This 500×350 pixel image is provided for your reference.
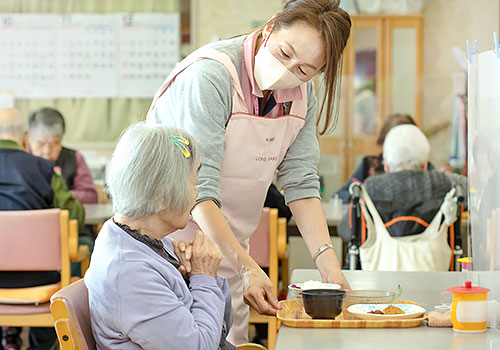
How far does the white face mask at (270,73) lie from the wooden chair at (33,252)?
4.34 feet

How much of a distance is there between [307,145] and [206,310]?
68cm

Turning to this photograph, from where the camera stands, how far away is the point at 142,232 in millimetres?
1421

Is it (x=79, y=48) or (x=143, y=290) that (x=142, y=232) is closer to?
(x=143, y=290)

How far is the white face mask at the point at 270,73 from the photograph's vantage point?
5.53ft

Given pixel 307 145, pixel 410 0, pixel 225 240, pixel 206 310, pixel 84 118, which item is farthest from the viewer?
pixel 84 118

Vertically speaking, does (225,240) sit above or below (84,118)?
below

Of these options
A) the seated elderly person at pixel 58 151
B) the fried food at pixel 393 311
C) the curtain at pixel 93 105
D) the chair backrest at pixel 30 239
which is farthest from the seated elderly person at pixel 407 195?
the curtain at pixel 93 105

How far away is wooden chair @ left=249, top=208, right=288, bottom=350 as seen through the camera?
285cm

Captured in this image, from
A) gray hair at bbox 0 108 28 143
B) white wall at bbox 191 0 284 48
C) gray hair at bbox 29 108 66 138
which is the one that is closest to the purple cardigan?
gray hair at bbox 0 108 28 143

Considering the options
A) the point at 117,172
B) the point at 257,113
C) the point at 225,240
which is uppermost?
the point at 257,113

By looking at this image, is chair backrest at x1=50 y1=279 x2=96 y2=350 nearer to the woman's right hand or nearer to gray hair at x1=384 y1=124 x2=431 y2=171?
the woman's right hand

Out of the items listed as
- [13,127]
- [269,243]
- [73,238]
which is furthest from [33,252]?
[269,243]

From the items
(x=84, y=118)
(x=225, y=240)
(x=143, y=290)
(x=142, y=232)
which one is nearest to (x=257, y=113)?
(x=225, y=240)

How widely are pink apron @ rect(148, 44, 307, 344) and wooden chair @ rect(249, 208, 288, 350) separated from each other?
922 millimetres
